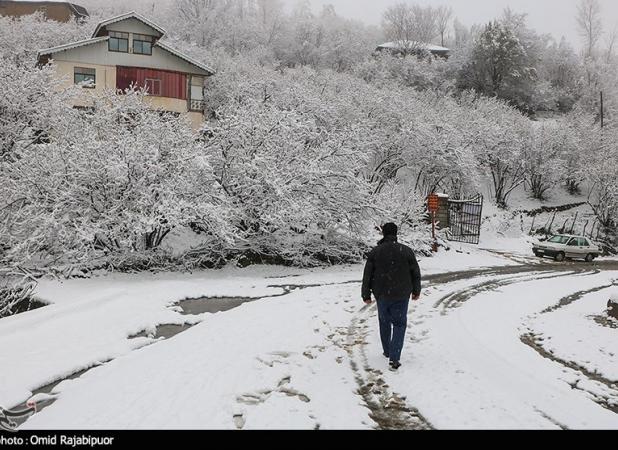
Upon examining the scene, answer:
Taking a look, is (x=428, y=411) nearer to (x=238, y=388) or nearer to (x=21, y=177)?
(x=238, y=388)

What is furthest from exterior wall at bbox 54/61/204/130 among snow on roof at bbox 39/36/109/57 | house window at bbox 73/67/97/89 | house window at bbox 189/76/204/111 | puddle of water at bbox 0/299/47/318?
puddle of water at bbox 0/299/47/318

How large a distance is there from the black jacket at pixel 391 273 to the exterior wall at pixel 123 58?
1219 inches

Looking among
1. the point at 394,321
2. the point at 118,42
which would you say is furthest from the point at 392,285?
the point at 118,42

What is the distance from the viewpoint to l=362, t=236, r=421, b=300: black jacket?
22.2 feet

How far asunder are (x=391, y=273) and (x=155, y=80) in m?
30.7

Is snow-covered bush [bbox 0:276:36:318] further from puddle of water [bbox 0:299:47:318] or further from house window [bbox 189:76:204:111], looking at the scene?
house window [bbox 189:76:204:111]

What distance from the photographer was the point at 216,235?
16938 millimetres

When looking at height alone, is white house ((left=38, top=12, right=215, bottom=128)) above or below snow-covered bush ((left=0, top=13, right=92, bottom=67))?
below

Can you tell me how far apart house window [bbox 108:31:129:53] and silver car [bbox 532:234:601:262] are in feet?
95.2

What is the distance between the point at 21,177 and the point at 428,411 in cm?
1533

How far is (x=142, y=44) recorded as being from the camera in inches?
1315

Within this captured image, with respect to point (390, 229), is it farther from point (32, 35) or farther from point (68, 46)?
point (32, 35)

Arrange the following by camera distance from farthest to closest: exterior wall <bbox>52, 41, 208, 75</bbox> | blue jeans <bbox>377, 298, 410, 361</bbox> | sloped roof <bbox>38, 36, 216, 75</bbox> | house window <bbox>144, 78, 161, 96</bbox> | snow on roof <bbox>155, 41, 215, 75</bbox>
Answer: snow on roof <bbox>155, 41, 215, 75</bbox>
house window <bbox>144, 78, 161, 96</bbox>
exterior wall <bbox>52, 41, 208, 75</bbox>
sloped roof <bbox>38, 36, 216, 75</bbox>
blue jeans <bbox>377, 298, 410, 361</bbox>

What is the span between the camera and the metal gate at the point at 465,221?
101 feet
